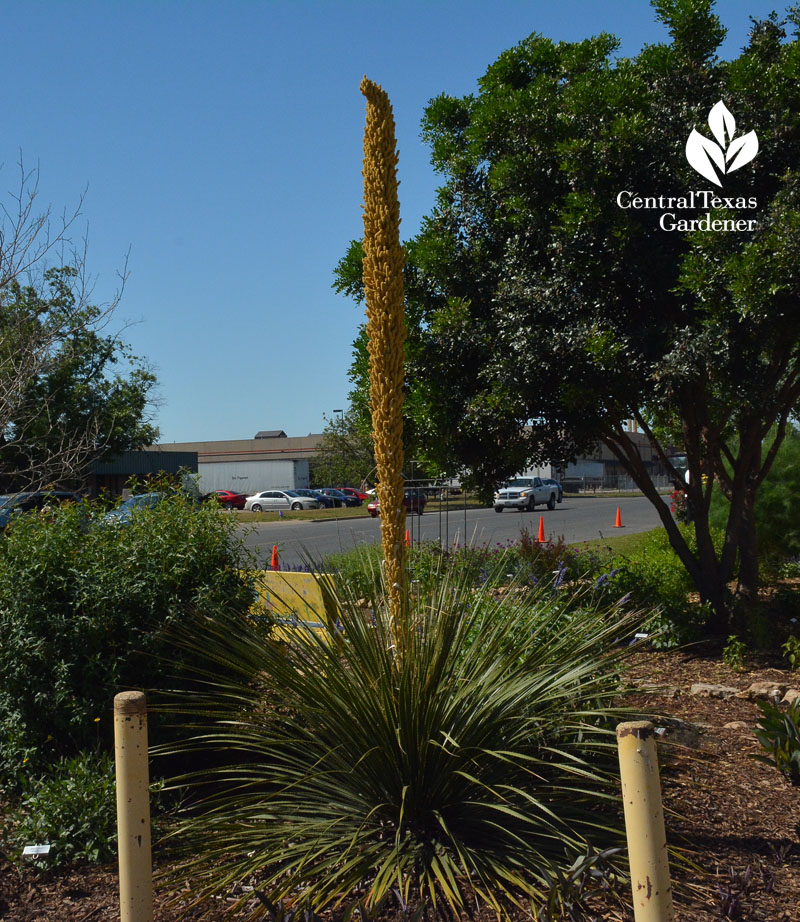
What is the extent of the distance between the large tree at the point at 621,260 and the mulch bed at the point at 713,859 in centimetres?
335

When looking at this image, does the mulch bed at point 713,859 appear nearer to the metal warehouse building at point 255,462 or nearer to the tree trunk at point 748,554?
Answer: the tree trunk at point 748,554

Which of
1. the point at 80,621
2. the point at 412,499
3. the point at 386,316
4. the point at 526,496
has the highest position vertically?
the point at 386,316

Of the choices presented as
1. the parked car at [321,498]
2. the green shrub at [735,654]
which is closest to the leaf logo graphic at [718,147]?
the green shrub at [735,654]

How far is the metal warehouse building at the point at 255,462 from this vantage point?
72000 mm

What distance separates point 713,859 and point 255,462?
2798 inches

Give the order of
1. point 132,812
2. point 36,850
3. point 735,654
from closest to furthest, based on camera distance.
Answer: point 132,812, point 36,850, point 735,654

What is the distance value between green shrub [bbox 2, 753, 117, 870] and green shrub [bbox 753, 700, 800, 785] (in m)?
3.18

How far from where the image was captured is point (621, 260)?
24.7ft

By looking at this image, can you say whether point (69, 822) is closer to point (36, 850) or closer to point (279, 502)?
point (36, 850)

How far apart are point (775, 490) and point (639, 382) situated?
6.31 meters

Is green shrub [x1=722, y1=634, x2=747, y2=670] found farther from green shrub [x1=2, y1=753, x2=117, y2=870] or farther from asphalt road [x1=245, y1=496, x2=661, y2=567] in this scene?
asphalt road [x1=245, y1=496, x2=661, y2=567]

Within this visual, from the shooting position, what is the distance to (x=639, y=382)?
7.47 meters

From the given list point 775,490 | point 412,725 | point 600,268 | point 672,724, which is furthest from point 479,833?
point 775,490

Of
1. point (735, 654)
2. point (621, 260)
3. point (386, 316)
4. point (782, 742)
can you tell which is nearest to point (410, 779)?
point (386, 316)
